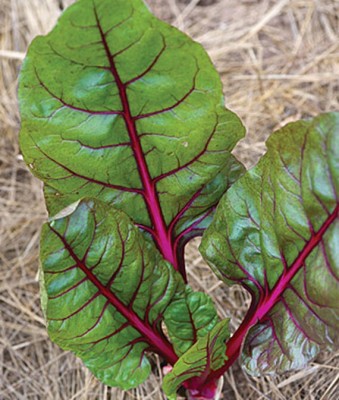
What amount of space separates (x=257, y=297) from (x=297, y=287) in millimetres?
114

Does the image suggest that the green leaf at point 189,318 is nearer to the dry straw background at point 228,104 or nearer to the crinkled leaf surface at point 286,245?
the crinkled leaf surface at point 286,245

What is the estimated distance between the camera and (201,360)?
3.08 ft

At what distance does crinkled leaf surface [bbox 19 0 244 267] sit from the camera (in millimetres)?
805

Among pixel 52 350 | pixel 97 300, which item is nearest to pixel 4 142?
pixel 52 350

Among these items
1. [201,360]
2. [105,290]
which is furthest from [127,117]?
[201,360]

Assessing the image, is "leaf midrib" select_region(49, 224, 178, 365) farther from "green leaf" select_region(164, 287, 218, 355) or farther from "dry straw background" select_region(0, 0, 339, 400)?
"dry straw background" select_region(0, 0, 339, 400)

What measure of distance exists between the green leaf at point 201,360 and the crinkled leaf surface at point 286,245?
0.04 meters

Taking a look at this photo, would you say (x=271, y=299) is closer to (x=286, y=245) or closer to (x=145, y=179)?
(x=286, y=245)

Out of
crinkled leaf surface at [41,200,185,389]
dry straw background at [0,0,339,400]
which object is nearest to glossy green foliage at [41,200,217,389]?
crinkled leaf surface at [41,200,185,389]

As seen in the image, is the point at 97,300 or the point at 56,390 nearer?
the point at 97,300

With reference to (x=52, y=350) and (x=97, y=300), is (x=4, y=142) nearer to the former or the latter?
(x=52, y=350)

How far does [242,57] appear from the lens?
1874 millimetres

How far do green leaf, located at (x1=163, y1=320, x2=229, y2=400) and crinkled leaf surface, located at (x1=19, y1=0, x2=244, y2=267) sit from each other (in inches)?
8.1

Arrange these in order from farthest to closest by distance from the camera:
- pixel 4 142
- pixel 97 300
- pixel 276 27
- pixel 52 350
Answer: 1. pixel 276 27
2. pixel 4 142
3. pixel 52 350
4. pixel 97 300
